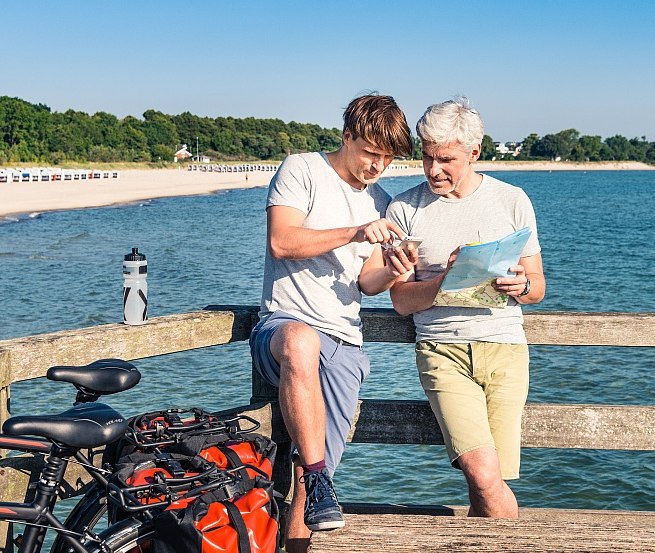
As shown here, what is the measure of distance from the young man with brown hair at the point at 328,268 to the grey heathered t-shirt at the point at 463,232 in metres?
0.17

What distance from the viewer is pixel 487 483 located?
10.8 feet

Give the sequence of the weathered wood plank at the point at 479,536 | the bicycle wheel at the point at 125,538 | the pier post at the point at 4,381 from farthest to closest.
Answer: the pier post at the point at 4,381
the bicycle wheel at the point at 125,538
the weathered wood plank at the point at 479,536

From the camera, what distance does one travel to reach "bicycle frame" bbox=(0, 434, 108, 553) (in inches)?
96.8

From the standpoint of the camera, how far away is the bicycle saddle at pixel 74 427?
244 centimetres

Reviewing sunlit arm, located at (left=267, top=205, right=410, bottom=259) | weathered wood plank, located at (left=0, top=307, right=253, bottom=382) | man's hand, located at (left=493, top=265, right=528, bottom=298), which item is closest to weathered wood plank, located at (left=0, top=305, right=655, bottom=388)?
weathered wood plank, located at (left=0, top=307, right=253, bottom=382)

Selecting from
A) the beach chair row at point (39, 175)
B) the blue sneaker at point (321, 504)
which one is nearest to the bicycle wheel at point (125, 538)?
the blue sneaker at point (321, 504)

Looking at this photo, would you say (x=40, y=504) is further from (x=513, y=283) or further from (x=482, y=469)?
(x=513, y=283)

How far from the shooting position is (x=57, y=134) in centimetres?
8994

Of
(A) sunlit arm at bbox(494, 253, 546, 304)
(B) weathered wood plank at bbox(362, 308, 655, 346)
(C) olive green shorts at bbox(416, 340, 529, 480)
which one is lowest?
(C) olive green shorts at bbox(416, 340, 529, 480)

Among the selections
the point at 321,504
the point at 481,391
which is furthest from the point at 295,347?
the point at 481,391

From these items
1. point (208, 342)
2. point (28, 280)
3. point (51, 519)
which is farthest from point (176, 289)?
point (51, 519)

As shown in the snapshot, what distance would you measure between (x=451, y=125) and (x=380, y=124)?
0.29m

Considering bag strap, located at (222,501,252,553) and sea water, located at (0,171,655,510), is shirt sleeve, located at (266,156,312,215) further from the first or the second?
sea water, located at (0,171,655,510)

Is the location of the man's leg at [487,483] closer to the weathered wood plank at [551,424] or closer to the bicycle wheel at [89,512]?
the weathered wood plank at [551,424]
